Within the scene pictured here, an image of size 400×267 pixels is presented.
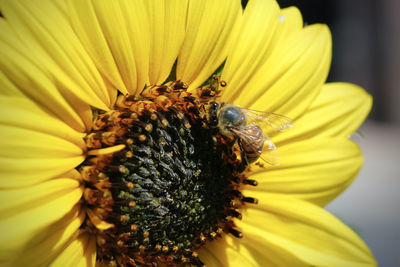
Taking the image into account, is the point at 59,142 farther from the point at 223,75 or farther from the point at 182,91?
the point at 223,75

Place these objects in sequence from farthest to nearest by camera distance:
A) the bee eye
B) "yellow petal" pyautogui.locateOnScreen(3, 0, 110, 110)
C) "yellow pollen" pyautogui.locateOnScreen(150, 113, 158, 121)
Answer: the bee eye < "yellow pollen" pyautogui.locateOnScreen(150, 113, 158, 121) < "yellow petal" pyautogui.locateOnScreen(3, 0, 110, 110)

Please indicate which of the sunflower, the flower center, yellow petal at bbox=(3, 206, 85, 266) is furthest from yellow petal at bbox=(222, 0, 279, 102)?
yellow petal at bbox=(3, 206, 85, 266)

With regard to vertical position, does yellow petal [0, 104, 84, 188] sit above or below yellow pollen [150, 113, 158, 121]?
below

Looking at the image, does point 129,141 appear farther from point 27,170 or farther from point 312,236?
point 312,236

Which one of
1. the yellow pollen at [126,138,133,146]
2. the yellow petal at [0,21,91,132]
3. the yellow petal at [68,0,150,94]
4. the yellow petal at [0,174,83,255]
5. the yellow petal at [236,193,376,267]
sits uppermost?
the yellow petal at [68,0,150,94]

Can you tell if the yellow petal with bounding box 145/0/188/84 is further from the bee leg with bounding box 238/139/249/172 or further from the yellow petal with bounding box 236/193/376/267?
the yellow petal with bounding box 236/193/376/267
